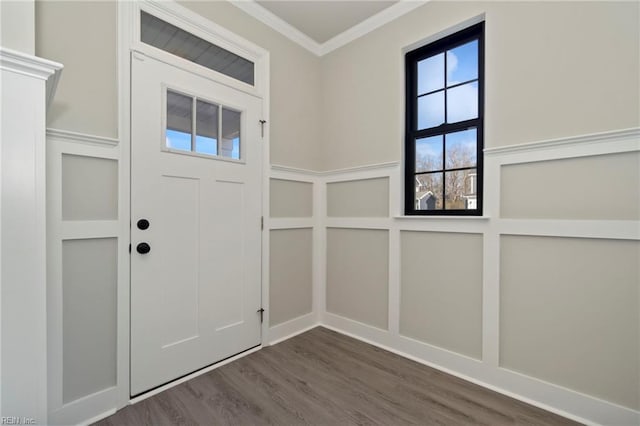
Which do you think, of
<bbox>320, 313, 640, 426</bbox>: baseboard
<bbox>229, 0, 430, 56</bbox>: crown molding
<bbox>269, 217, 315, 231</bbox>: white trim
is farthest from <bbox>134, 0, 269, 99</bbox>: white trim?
<bbox>320, 313, 640, 426</bbox>: baseboard

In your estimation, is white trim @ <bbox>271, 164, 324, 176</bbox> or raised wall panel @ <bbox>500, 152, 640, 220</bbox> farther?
white trim @ <bbox>271, 164, 324, 176</bbox>

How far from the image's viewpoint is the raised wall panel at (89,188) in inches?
58.6

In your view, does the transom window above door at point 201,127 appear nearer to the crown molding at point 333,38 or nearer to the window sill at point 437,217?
the crown molding at point 333,38

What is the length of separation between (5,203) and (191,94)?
125cm

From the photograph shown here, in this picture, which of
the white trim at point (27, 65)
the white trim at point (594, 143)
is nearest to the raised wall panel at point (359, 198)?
the white trim at point (594, 143)

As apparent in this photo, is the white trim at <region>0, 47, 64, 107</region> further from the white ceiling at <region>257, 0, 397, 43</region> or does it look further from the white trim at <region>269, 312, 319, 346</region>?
the white trim at <region>269, 312, 319, 346</region>

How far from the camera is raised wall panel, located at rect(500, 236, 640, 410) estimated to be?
1.46m

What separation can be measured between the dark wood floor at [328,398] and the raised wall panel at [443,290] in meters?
0.25

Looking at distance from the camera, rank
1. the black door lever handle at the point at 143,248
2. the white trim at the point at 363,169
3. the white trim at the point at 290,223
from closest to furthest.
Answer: the black door lever handle at the point at 143,248 → the white trim at the point at 363,169 → the white trim at the point at 290,223

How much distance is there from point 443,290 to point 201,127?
7.07 ft

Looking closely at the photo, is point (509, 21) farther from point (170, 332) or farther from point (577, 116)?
point (170, 332)

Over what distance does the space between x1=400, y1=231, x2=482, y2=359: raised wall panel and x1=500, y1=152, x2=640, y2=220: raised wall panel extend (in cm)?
36

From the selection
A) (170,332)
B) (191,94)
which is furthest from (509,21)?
(170,332)

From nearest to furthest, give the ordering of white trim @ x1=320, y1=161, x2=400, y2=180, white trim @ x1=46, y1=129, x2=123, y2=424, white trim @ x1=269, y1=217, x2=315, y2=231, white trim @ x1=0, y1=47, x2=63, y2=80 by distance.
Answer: white trim @ x1=0, y1=47, x2=63, y2=80, white trim @ x1=46, y1=129, x2=123, y2=424, white trim @ x1=320, y1=161, x2=400, y2=180, white trim @ x1=269, y1=217, x2=315, y2=231
